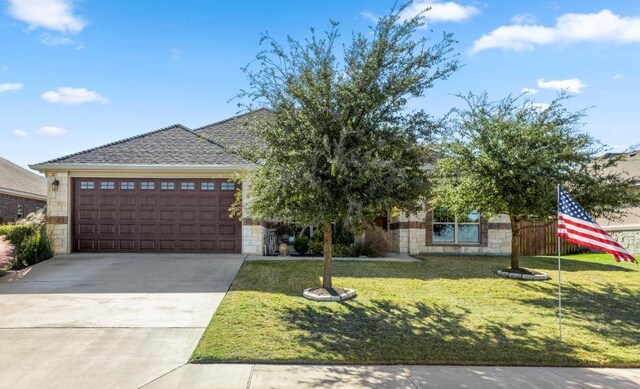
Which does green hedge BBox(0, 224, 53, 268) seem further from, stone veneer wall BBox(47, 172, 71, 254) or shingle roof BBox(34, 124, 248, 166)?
shingle roof BBox(34, 124, 248, 166)

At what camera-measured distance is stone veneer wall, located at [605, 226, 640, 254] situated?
19.3 meters

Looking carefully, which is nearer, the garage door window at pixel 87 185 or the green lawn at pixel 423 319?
the green lawn at pixel 423 319

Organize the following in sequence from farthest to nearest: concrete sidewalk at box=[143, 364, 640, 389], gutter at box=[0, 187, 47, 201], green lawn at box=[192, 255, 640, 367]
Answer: gutter at box=[0, 187, 47, 201], green lawn at box=[192, 255, 640, 367], concrete sidewalk at box=[143, 364, 640, 389]

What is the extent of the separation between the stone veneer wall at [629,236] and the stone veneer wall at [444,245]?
23.4 ft

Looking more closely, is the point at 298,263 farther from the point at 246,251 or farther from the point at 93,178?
the point at 93,178

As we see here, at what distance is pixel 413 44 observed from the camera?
29.6 ft

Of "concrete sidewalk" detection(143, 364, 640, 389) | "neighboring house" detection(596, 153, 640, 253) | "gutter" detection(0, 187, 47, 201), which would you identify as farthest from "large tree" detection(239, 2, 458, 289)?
"gutter" detection(0, 187, 47, 201)

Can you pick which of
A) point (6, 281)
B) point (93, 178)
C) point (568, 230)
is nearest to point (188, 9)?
point (93, 178)

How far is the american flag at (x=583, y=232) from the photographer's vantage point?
7.36 meters

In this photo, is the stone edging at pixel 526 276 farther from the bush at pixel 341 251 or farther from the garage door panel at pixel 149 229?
the garage door panel at pixel 149 229

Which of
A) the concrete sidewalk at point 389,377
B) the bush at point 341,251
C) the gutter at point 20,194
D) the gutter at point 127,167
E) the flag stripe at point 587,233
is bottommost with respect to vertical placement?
the concrete sidewalk at point 389,377

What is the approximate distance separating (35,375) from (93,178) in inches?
423

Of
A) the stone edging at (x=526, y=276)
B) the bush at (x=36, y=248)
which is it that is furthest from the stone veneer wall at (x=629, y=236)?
the bush at (x=36, y=248)

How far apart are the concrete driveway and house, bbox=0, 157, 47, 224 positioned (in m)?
10.7
